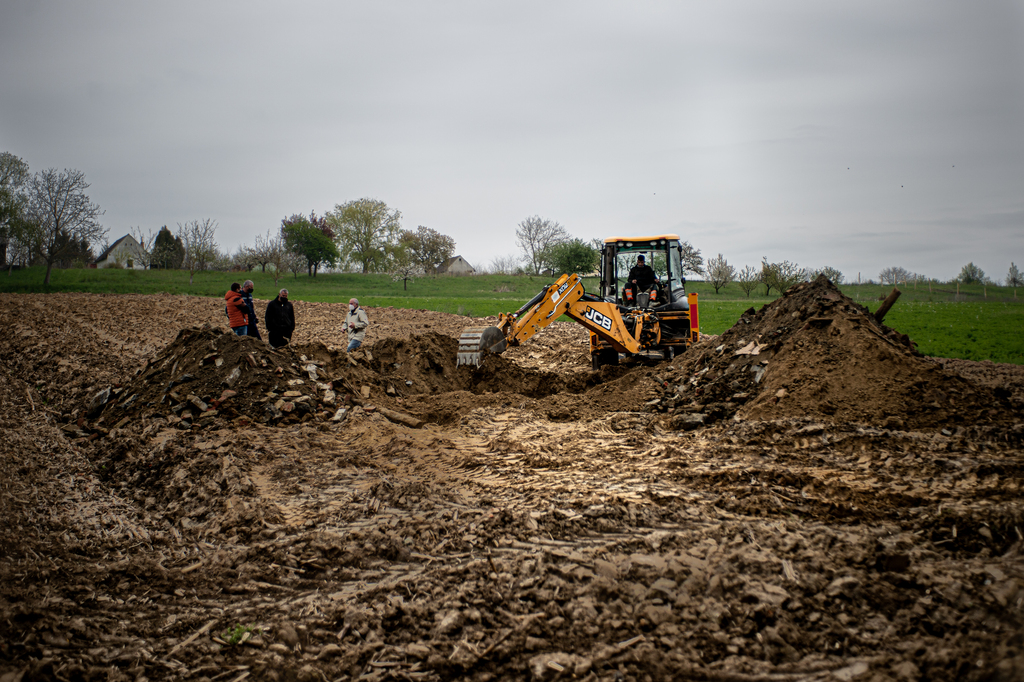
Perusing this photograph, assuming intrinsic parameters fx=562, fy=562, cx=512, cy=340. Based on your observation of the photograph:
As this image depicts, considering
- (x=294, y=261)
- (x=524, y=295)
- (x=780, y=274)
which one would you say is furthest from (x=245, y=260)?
(x=780, y=274)

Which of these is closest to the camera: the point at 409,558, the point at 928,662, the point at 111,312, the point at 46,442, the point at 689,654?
the point at 928,662

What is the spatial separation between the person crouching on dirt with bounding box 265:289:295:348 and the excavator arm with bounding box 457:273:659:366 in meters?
3.64

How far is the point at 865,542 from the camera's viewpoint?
12.5 feet

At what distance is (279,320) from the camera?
35.8 ft

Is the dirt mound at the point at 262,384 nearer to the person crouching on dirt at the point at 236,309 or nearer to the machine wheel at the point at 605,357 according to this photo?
the machine wheel at the point at 605,357

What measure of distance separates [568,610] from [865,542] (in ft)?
7.06

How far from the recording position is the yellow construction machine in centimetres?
972

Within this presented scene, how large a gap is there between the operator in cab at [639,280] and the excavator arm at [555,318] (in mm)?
859

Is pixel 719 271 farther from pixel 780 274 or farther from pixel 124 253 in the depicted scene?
pixel 124 253

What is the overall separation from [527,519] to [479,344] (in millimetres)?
5632

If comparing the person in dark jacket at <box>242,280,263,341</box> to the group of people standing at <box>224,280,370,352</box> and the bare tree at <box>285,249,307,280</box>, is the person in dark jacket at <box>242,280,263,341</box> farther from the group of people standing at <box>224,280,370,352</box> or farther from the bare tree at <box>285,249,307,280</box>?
the bare tree at <box>285,249,307,280</box>

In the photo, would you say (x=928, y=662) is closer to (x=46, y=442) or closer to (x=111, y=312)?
(x=46, y=442)

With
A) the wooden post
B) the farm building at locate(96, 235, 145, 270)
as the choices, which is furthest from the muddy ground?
the farm building at locate(96, 235, 145, 270)

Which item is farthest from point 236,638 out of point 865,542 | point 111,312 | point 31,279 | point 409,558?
point 31,279
